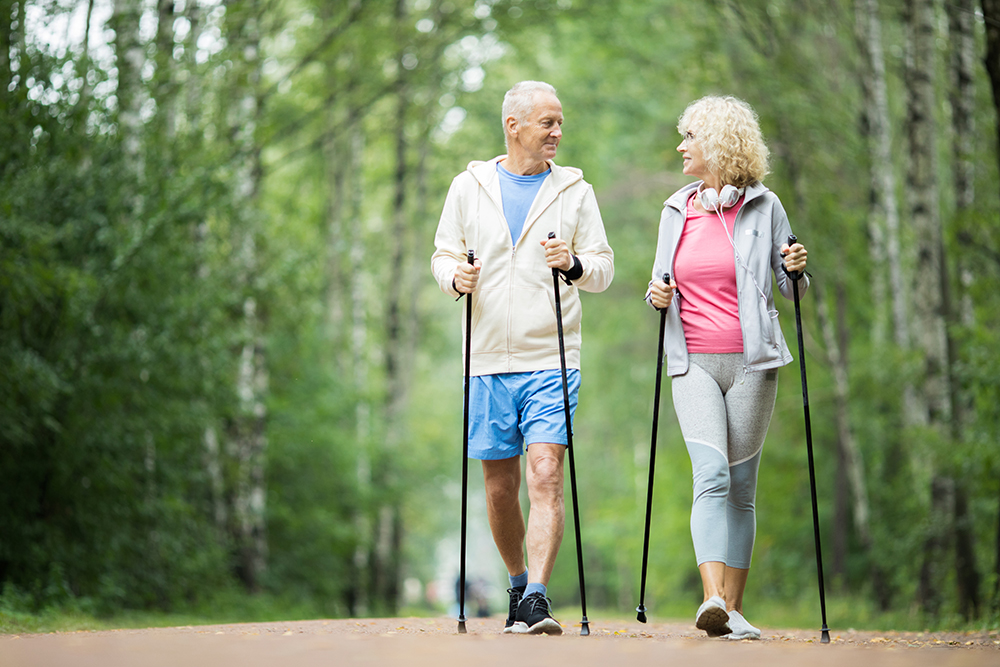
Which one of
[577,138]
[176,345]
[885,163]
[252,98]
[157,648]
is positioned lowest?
[157,648]

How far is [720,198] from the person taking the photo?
5008mm

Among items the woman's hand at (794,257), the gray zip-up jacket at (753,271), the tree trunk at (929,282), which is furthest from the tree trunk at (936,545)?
the woman's hand at (794,257)

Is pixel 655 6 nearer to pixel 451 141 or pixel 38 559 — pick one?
pixel 451 141

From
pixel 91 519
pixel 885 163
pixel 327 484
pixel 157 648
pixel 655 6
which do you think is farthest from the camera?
pixel 655 6

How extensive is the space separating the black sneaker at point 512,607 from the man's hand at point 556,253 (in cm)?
147

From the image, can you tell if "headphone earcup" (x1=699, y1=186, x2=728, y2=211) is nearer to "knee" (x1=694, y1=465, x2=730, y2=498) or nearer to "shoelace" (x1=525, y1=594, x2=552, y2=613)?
"knee" (x1=694, y1=465, x2=730, y2=498)

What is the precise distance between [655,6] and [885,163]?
7.80 meters

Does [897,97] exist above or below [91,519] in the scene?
above

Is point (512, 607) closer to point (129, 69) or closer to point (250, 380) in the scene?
point (129, 69)

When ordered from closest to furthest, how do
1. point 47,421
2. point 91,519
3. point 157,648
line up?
point 157,648
point 47,421
point 91,519

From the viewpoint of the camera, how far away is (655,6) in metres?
20.2

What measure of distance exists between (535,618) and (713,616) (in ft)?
2.39

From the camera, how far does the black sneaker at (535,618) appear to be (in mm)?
4559

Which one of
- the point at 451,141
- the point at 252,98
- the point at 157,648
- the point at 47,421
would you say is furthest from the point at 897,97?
the point at 157,648
